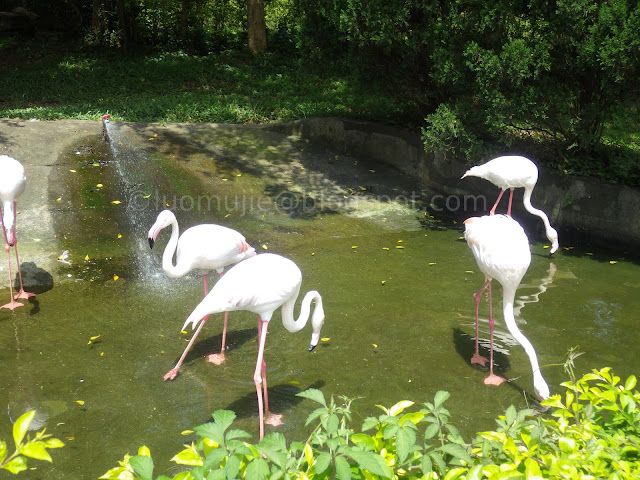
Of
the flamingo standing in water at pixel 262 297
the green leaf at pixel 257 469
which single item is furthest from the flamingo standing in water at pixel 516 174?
the green leaf at pixel 257 469

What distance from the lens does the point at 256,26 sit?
15836 mm

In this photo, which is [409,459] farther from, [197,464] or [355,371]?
[355,371]

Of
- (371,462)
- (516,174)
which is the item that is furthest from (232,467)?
(516,174)

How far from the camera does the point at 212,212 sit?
826cm

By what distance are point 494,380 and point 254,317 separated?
227cm

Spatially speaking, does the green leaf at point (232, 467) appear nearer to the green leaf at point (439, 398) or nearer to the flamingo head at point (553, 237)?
the green leaf at point (439, 398)

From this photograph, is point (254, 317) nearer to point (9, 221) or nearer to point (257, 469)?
point (9, 221)

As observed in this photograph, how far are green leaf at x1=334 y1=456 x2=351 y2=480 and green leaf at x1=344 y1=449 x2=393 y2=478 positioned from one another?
3 centimetres

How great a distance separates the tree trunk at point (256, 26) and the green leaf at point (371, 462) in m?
15.2

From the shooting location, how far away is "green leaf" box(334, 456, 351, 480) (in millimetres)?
1766

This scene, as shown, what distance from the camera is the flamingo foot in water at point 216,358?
17.0ft

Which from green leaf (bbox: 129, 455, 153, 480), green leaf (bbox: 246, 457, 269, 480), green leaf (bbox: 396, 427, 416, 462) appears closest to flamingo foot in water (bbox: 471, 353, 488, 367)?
green leaf (bbox: 396, 427, 416, 462)

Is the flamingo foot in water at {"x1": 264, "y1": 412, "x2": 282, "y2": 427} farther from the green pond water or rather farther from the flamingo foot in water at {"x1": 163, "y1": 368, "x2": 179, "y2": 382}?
the flamingo foot in water at {"x1": 163, "y1": 368, "x2": 179, "y2": 382}

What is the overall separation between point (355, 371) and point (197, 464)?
325cm
